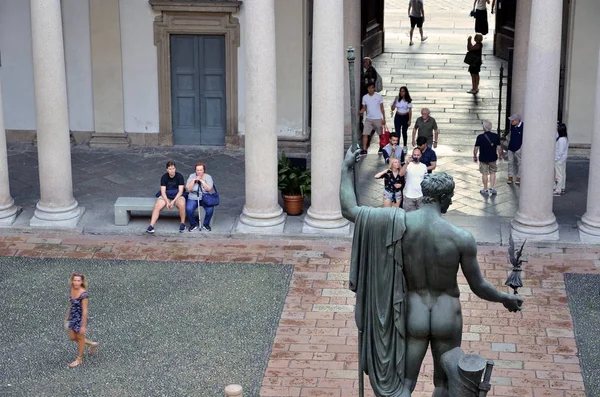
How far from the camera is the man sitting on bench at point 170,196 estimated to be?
2005 cm

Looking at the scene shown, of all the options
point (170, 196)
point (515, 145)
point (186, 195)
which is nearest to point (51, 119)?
point (170, 196)

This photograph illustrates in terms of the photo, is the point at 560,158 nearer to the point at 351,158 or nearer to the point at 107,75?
the point at 107,75

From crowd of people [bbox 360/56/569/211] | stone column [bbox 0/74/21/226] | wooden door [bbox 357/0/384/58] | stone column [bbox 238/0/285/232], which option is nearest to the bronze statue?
crowd of people [bbox 360/56/569/211]

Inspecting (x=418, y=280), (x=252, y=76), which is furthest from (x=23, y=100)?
(x=418, y=280)

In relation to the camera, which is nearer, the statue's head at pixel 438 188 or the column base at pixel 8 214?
the statue's head at pixel 438 188

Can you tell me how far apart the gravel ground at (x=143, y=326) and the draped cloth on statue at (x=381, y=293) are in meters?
4.10

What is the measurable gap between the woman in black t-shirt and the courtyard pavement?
1.00m

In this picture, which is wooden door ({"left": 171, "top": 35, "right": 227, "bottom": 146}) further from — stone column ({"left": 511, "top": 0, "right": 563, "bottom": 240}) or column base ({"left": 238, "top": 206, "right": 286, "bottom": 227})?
stone column ({"left": 511, "top": 0, "right": 563, "bottom": 240})

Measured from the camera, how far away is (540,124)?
755 inches

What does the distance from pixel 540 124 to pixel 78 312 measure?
325 inches

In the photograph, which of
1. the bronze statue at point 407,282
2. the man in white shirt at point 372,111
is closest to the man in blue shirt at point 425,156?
the man in white shirt at point 372,111

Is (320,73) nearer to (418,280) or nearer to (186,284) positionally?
(186,284)

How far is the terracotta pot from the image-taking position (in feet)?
68.5

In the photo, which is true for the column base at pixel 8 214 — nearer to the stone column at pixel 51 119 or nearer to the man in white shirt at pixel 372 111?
the stone column at pixel 51 119
